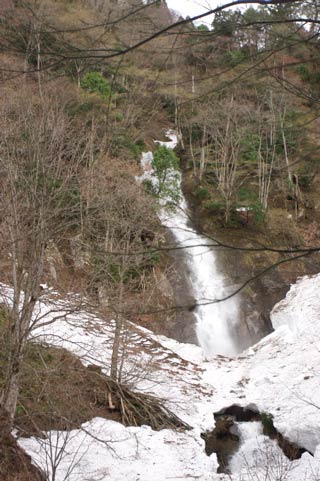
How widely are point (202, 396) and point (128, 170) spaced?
25.4 feet

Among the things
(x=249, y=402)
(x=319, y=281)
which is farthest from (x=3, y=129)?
(x=319, y=281)

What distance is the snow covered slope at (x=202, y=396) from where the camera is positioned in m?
7.26

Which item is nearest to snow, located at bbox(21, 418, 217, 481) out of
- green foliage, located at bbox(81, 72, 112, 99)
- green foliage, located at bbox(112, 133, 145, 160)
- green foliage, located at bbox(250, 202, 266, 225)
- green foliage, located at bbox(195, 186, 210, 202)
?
green foliage, located at bbox(112, 133, 145, 160)

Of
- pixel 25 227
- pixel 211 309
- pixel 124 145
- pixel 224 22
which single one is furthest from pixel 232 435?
pixel 124 145

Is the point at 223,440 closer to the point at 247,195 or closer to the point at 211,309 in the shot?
the point at 211,309

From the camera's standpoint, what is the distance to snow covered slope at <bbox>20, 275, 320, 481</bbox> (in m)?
7.26

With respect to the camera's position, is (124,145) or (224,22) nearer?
(224,22)

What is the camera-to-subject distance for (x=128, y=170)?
48.2 feet

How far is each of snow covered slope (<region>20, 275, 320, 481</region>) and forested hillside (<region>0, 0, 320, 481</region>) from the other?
576 millimetres

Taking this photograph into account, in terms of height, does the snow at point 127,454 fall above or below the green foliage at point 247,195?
below

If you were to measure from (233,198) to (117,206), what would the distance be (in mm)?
11624

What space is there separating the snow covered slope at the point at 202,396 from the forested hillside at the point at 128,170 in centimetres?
58

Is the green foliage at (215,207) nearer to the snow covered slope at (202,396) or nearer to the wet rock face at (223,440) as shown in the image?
the snow covered slope at (202,396)

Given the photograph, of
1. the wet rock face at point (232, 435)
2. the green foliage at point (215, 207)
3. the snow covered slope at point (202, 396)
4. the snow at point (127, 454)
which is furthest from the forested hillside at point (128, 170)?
the wet rock face at point (232, 435)
